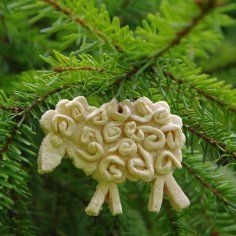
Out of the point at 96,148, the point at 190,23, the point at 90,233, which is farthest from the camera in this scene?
the point at 90,233

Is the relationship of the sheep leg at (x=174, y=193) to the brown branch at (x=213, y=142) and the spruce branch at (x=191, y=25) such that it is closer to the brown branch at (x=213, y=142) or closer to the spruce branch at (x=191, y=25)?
the brown branch at (x=213, y=142)

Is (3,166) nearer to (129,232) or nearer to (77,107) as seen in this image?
(77,107)

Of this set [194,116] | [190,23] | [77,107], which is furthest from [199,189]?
[190,23]

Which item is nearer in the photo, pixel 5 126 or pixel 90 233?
pixel 5 126

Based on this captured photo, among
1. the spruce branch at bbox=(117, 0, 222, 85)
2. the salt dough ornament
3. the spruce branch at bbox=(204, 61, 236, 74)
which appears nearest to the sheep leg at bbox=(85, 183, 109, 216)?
the salt dough ornament

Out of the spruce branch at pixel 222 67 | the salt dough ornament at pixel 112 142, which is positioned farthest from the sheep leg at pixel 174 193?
the spruce branch at pixel 222 67

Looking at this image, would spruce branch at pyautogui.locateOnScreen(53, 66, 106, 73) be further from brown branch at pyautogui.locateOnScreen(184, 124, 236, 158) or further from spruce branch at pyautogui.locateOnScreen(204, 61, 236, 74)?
spruce branch at pyautogui.locateOnScreen(204, 61, 236, 74)

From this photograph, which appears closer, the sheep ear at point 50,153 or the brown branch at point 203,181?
the sheep ear at point 50,153

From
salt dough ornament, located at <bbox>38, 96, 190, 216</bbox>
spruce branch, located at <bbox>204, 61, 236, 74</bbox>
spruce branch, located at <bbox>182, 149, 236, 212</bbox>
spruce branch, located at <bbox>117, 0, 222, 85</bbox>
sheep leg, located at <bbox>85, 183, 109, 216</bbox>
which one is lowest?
spruce branch, located at <bbox>204, 61, 236, 74</bbox>
